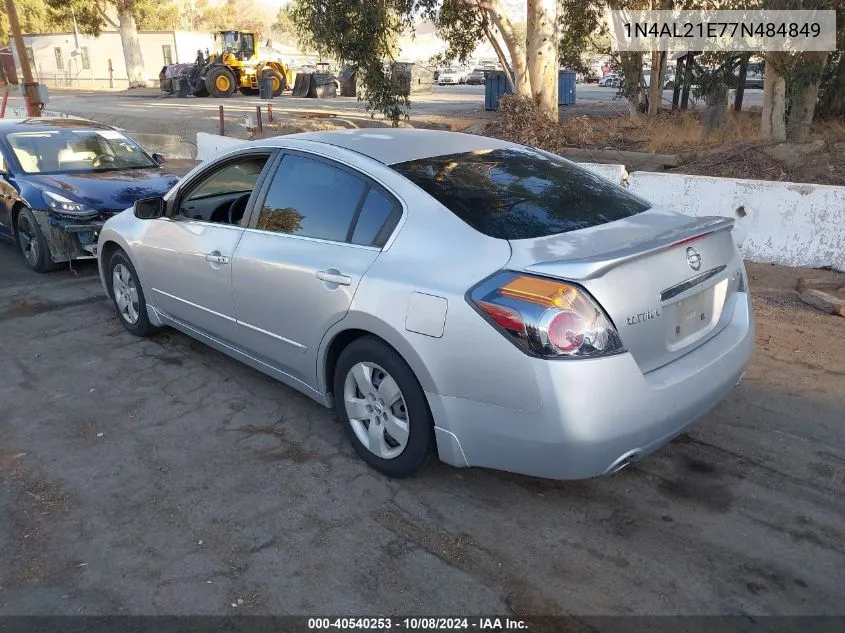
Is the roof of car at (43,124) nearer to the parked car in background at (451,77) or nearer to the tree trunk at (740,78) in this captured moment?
the tree trunk at (740,78)

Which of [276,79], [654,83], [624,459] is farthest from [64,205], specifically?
[276,79]

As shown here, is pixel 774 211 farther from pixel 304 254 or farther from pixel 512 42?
pixel 512 42

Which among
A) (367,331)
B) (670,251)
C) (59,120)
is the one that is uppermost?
(59,120)

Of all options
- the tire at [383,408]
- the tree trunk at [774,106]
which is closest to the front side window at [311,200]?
the tire at [383,408]

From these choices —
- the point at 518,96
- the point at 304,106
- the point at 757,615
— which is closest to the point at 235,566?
the point at 757,615

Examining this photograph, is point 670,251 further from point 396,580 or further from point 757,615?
point 396,580

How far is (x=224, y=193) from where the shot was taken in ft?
16.2

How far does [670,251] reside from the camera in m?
3.05

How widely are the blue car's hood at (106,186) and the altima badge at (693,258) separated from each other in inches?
217

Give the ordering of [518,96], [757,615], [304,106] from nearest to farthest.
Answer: [757,615] → [518,96] → [304,106]

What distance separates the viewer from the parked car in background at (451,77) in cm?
5388

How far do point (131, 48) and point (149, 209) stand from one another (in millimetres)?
44913

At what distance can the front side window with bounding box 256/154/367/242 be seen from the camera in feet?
11.8

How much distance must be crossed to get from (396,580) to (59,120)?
7.93m
